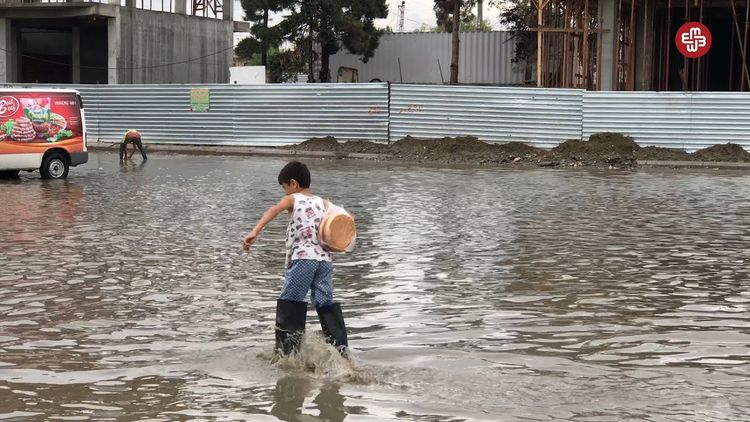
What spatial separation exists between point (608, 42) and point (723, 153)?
6836 mm

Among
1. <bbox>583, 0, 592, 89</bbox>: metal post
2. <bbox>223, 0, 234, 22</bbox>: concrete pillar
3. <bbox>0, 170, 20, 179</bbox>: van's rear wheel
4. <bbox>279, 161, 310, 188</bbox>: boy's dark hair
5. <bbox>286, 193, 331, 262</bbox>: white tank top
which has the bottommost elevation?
<bbox>0, 170, 20, 179</bbox>: van's rear wheel

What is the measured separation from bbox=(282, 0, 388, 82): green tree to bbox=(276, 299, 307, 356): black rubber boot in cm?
4146

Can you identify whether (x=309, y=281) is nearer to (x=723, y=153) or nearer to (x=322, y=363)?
(x=322, y=363)

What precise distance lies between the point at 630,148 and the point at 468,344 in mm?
24568

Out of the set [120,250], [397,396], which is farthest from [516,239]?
[397,396]

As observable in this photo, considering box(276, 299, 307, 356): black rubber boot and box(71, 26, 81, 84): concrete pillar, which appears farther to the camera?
box(71, 26, 81, 84): concrete pillar

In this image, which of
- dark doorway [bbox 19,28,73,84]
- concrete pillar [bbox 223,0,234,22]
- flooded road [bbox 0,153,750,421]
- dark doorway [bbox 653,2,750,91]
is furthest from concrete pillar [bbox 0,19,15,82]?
flooded road [bbox 0,153,750,421]

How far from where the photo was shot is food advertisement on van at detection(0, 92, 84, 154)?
2283cm

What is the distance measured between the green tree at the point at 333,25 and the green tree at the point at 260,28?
2.08 feet

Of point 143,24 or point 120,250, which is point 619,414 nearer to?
point 120,250

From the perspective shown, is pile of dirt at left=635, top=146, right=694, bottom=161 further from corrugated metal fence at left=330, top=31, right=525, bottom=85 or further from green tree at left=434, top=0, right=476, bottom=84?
corrugated metal fence at left=330, top=31, right=525, bottom=85

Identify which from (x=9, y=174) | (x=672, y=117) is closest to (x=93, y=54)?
(x=9, y=174)

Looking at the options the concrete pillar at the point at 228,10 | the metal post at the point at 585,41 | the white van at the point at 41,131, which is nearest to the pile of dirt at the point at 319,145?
the metal post at the point at 585,41

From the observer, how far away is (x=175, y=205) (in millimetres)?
17781
